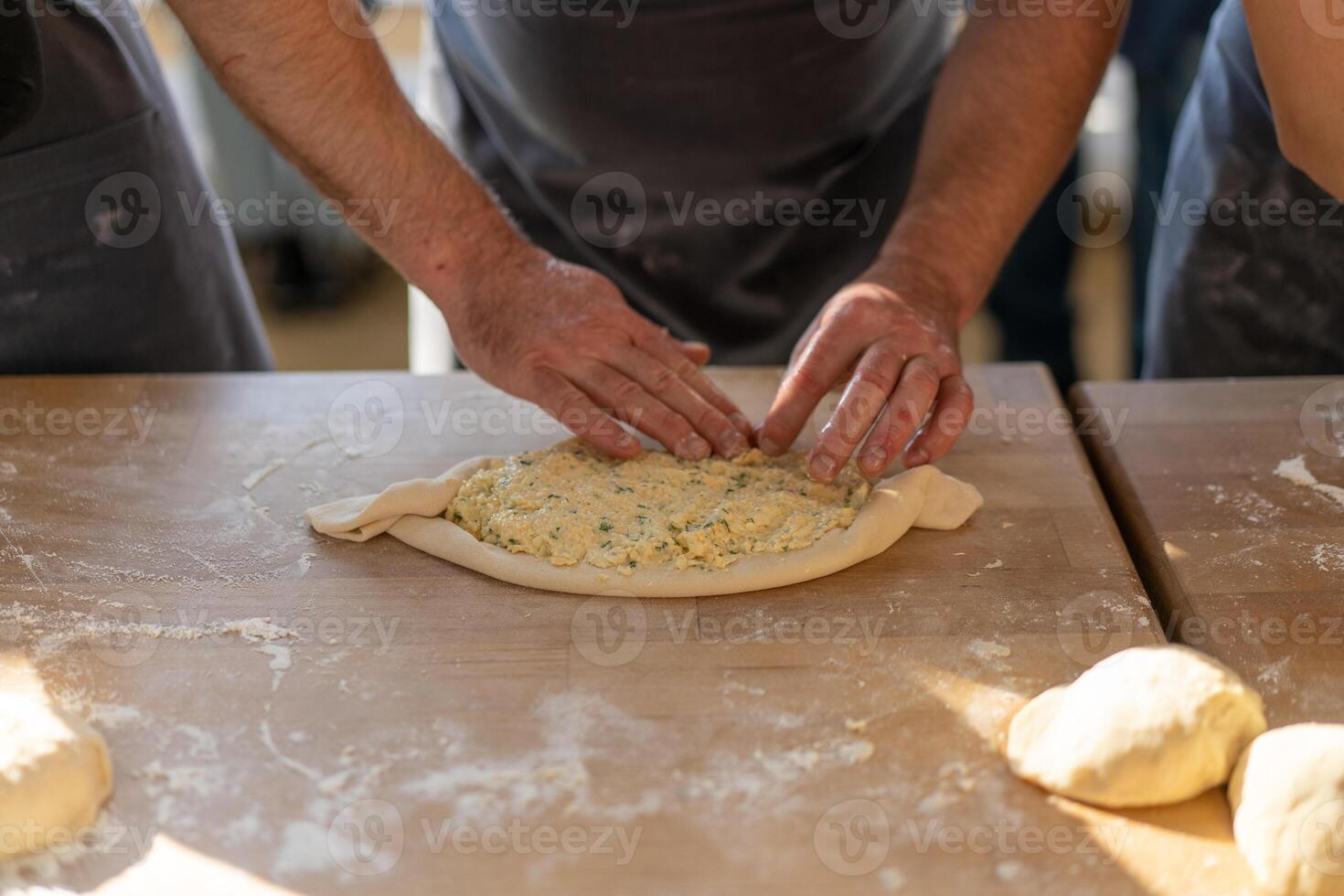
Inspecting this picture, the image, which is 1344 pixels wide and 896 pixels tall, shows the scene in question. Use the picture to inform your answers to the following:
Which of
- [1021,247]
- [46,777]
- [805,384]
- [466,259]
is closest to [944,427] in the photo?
Result: [805,384]

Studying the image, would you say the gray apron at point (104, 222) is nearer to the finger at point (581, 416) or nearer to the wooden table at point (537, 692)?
the wooden table at point (537, 692)

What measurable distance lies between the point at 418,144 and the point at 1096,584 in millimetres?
1124

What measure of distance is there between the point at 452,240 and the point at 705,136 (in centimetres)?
54

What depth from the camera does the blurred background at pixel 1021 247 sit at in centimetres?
319

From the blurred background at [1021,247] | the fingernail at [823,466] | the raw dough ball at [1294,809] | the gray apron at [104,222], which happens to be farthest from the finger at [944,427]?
the blurred background at [1021,247]

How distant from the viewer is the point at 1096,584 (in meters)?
1.33

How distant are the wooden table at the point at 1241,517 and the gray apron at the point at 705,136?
63 centimetres

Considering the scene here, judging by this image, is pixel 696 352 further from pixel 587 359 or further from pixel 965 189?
pixel 965 189

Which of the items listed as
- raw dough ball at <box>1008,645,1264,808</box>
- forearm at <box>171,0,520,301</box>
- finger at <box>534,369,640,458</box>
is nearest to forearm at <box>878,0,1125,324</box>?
finger at <box>534,369,640,458</box>

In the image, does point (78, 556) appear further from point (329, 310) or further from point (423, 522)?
point (329, 310)

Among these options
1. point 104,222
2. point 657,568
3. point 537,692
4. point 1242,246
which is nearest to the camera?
point 537,692

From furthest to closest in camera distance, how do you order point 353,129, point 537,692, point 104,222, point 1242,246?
1. point 1242,246
2. point 104,222
3. point 353,129
4. point 537,692

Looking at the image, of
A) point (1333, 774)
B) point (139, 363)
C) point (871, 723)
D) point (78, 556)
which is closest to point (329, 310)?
point (139, 363)

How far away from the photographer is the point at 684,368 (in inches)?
63.7
